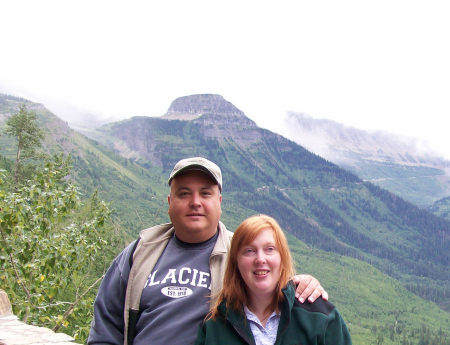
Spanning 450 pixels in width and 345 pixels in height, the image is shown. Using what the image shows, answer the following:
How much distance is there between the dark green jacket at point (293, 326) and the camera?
3.18 m

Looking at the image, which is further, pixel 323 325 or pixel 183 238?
pixel 183 238

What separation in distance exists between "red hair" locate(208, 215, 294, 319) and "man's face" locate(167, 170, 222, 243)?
616 millimetres

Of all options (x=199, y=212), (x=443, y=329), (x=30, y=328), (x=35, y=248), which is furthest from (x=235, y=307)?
(x=443, y=329)

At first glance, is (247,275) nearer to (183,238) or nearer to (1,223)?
(183,238)

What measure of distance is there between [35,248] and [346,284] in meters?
210

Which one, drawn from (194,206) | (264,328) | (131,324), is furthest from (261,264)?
(131,324)

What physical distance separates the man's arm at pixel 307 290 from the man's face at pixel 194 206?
3.57ft

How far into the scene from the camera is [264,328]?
333 centimetres

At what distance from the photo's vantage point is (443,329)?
16538cm

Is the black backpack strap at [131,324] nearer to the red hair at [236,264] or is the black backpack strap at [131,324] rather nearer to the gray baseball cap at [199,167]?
the red hair at [236,264]

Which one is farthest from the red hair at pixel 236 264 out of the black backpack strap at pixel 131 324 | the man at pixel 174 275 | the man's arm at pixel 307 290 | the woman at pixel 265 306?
the black backpack strap at pixel 131 324

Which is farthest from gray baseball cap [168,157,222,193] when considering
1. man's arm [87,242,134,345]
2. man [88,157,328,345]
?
man's arm [87,242,134,345]

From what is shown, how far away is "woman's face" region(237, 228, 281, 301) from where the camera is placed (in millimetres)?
3271

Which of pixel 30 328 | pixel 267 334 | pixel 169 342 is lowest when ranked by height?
pixel 30 328
